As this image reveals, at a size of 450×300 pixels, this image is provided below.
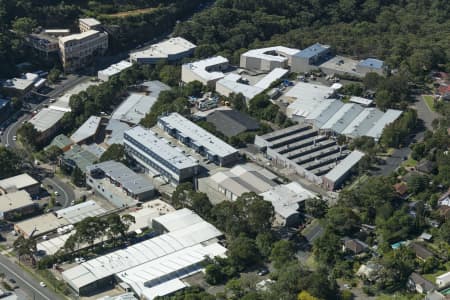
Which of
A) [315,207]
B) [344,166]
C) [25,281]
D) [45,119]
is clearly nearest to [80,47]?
[45,119]

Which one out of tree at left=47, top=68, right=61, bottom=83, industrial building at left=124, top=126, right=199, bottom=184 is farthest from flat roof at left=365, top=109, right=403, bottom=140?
tree at left=47, top=68, right=61, bottom=83

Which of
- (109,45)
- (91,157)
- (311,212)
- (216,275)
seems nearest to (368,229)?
(311,212)

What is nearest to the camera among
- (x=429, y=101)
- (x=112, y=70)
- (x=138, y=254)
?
(x=138, y=254)

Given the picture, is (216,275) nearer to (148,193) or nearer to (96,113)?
(148,193)

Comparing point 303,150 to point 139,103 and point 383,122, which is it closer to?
point 383,122

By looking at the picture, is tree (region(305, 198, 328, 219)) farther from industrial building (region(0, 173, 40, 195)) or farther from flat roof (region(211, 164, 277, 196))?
industrial building (region(0, 173, 40, 195))

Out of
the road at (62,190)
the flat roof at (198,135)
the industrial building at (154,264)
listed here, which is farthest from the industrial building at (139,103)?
the industrial building at (154,264)
